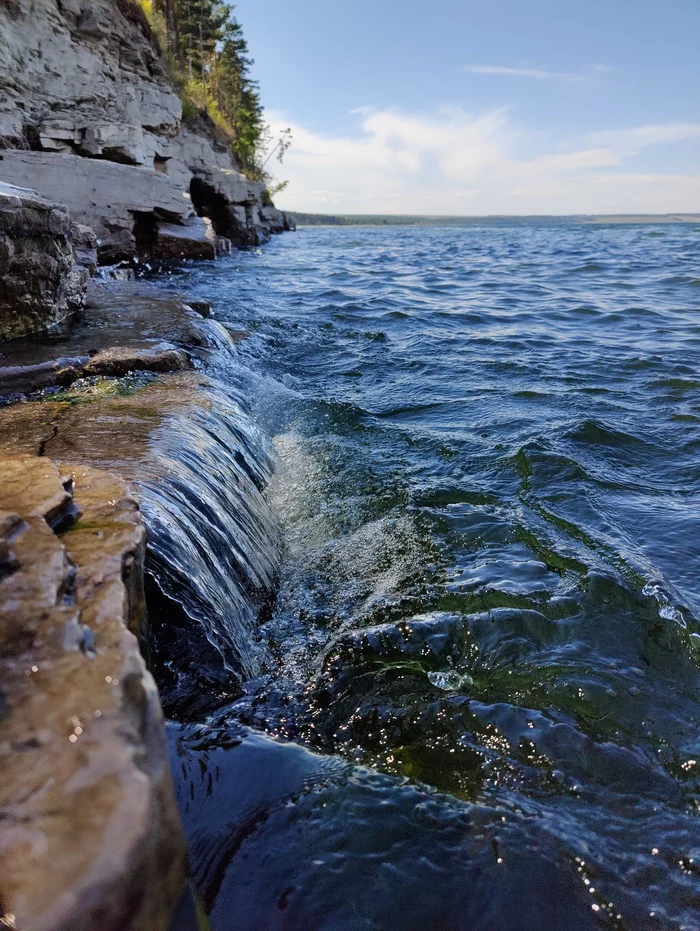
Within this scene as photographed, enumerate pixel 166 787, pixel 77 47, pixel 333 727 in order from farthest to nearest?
pixel 77 47, pixel 333 727, pixel 166 787

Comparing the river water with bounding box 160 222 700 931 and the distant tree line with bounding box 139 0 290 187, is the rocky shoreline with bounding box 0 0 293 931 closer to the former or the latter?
the river water with bounding box 160 222 700 931

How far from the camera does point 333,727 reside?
7.82 feet

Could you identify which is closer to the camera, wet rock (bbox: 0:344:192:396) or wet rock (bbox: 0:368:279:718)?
wet rock (bbox: 0:368:279:718)

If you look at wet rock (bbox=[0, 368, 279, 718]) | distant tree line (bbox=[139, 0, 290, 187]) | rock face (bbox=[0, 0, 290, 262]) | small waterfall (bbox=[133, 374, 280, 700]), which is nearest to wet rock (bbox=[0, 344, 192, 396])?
wet rock (bbox=[0, 368, 279, 718])

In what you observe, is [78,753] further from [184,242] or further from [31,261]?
[184,242]

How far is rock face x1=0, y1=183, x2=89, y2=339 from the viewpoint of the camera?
5652mm

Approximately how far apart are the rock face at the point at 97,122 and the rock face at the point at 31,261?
6994 millimetres

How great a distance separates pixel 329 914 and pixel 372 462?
12.6 feet

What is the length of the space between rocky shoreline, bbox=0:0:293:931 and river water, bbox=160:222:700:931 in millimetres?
456

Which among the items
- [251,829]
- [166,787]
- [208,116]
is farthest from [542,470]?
[208,116]

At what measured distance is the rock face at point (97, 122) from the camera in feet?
42.7

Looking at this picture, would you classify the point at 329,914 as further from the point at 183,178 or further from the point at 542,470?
the point at 183,178

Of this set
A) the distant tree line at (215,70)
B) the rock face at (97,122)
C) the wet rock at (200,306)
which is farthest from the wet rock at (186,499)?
the distant tree line at (215,70)

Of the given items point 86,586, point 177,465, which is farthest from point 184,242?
point 86,586
